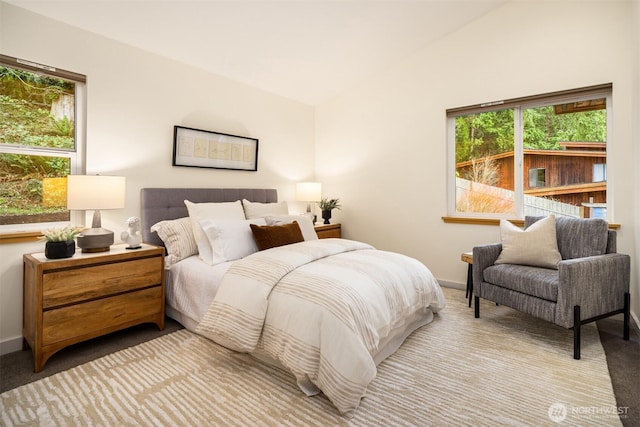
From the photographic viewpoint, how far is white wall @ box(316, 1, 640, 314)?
2.89 meters

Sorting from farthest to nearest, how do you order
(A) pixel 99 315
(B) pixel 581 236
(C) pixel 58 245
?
1. (B) pixel 581 236
2. (A) pixel 99 315
3. (C) pixel 58 245

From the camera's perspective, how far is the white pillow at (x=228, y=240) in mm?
2688

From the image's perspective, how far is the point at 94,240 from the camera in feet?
7.88

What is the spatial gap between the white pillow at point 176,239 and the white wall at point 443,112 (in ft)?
7.78

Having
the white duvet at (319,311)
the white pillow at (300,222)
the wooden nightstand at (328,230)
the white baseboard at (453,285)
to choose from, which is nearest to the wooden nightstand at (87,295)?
the white duvet at (319,311)

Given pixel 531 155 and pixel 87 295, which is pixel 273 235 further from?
pixel 531 155

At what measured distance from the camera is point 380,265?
2340 millimetres

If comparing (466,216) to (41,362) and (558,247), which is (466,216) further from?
(41,362)

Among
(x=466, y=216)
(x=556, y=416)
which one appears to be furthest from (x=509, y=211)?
(x=556, y=416)

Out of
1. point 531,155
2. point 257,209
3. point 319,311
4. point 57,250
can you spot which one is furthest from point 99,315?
point 531,155

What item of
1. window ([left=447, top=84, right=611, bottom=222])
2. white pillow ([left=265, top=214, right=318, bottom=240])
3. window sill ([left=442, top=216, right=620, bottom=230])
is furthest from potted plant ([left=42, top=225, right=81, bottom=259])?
window ([left=447, top=84, right=611, bottom=222])

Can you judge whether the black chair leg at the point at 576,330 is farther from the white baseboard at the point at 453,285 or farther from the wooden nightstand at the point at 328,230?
the wooden nightstand at the point at 328,230

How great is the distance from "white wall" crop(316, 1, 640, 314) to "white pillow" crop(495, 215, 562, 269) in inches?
27.8

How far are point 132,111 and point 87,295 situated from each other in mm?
1677
